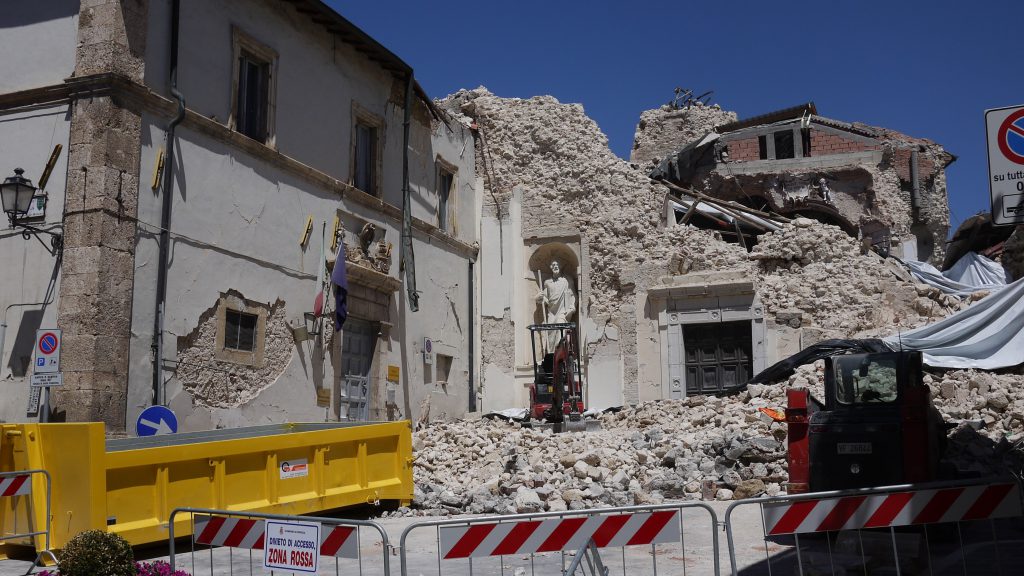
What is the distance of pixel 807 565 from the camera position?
6.80m

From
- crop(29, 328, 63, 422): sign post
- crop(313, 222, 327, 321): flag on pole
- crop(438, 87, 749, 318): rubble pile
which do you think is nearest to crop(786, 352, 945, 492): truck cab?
crop(29, 328, 63, 422): sign post

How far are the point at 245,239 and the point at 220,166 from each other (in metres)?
1.08

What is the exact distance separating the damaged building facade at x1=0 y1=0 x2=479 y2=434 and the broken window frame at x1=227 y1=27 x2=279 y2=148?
0.10ft

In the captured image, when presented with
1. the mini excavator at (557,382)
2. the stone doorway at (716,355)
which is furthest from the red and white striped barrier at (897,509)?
the stone doorway at (716,355)

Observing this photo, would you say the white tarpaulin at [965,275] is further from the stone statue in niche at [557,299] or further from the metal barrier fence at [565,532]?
the metal barrier fence at [565,532]

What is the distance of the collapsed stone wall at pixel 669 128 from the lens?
89.5 feet

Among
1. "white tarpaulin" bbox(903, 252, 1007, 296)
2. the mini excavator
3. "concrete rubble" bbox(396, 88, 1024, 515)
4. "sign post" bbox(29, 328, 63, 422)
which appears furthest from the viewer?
"white tarpaulin" bbox(903, 252, 1007, 296)

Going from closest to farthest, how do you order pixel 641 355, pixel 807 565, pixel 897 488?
pixel 897 488 < pixel 807 565 < pixel 641 355

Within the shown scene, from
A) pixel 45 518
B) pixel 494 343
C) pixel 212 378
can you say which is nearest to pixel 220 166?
pixel 212 378

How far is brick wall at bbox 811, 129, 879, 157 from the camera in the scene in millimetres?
23844

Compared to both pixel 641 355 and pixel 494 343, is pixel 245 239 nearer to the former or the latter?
pixel 494 343

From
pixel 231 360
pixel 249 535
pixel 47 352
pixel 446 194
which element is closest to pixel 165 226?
pixel 231 360

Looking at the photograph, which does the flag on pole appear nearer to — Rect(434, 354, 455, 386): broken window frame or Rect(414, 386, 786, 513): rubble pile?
Rect(414, 386, 786, 513): rubble pile

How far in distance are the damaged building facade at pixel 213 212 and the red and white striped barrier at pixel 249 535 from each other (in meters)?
5.39
